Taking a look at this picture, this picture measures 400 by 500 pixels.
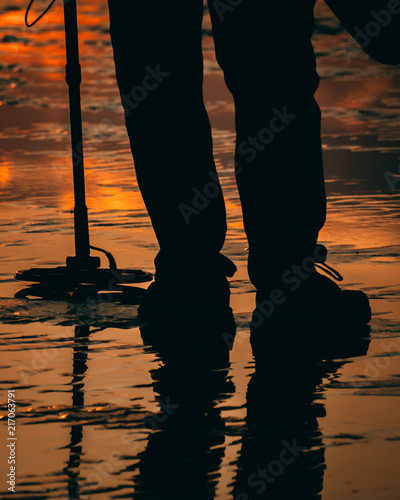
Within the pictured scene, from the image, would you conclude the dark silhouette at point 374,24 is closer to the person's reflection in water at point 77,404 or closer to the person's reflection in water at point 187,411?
the person's reflection in water at point 187,411

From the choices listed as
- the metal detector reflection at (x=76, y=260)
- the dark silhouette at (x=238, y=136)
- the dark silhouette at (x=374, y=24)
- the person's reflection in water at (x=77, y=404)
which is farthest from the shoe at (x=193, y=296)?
the dark silhouette at (x=374, y=24)

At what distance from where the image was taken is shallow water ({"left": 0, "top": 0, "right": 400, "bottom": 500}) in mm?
3330

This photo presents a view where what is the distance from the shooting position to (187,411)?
12.7 ft

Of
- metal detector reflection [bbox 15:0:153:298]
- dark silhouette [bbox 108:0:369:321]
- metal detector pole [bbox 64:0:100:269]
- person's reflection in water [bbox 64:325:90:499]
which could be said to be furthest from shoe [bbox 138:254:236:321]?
metal detector pole [bbox 64:0:100:269]

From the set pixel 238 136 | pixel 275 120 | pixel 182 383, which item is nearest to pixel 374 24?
pixel 275 120

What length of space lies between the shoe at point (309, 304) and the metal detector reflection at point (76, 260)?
0.81 m

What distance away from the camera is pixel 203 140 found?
4926 millimetres

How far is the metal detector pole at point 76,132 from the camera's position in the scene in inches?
219

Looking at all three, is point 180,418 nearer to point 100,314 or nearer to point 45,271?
point 100,314

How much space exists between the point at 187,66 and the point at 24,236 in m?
2.11

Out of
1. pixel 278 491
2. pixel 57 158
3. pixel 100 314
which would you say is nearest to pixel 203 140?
pixel 100 314

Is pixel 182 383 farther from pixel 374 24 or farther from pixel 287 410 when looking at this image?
pixel 374 24

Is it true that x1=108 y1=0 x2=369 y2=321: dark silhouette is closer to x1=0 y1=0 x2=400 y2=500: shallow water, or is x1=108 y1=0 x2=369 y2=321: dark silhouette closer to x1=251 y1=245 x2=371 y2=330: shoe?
x1=251 y1=245 x2=371 y2=330: shoe

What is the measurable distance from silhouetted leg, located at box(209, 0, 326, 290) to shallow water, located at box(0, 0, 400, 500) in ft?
1.28
